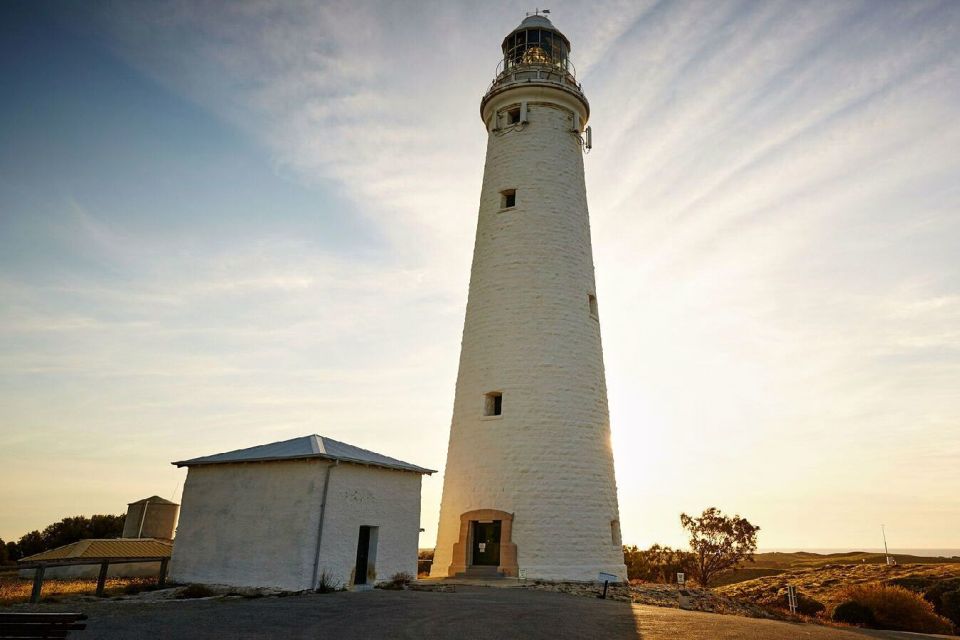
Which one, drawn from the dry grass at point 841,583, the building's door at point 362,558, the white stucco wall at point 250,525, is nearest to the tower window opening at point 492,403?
the building's door at point 362,558

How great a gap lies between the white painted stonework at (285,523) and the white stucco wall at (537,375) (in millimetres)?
3251

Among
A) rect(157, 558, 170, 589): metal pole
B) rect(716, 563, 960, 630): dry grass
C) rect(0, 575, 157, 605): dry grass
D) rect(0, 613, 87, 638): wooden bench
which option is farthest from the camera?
rect(716, 563, 960, 630): dry grass

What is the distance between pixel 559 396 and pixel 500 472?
2858 millimetres

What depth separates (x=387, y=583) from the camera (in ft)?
52.0

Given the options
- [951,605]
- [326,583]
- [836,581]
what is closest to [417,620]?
[326,583]

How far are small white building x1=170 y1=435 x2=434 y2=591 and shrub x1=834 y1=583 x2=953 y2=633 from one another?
13.0 metres

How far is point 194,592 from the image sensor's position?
14.0 meters

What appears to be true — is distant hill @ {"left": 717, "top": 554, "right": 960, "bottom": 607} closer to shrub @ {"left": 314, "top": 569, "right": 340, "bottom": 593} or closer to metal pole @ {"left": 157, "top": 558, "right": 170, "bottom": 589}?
shrub @ {"left": 314, "top": 569, "right": 340, "bottom": 593}

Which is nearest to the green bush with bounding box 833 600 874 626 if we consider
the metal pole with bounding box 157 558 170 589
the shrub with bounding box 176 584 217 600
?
A: the shrub with bounding box 176 584 217 600

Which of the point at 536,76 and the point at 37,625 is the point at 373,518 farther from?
the point at 536,76

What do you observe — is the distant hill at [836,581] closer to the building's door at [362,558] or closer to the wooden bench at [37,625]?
the building's door at [362,558]

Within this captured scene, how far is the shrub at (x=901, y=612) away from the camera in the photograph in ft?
56.7

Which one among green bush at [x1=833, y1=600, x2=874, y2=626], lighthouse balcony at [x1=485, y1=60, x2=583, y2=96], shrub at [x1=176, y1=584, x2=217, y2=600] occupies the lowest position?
green bush at [x1=833, y1=600, x2=874, y2=626]

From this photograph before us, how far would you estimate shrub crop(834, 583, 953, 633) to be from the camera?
17.3 meters
